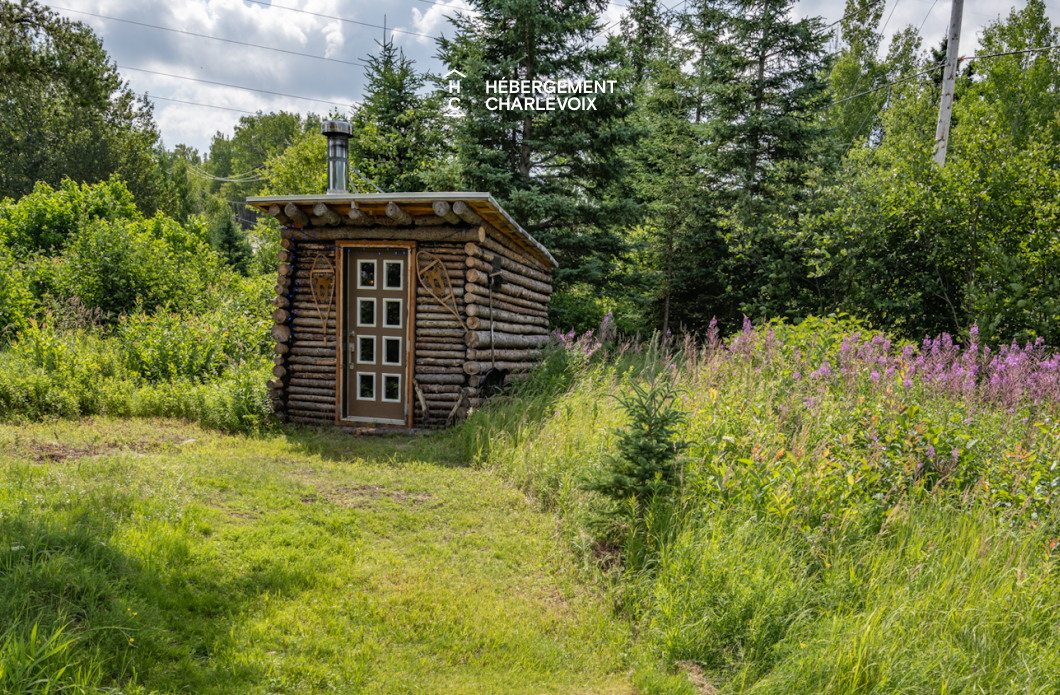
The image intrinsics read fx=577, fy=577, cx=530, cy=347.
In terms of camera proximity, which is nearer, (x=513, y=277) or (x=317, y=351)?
(x=317, y=351)

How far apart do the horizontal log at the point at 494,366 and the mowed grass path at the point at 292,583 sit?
2.47 metres

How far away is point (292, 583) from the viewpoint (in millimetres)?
3598

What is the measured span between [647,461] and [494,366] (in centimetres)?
482

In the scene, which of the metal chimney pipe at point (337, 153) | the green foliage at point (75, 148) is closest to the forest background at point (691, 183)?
the metal chimney pipe at point (337, 153)

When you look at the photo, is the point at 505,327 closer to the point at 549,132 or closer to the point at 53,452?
the point at 53,452

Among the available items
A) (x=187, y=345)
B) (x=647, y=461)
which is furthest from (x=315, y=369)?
(x=647, y=461)

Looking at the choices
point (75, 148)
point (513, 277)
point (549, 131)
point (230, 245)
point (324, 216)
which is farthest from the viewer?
point (75, 148)

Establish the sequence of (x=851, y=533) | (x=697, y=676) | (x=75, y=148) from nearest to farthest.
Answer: (x=697, y=676), (x=851, y=533), (x=75, y=148)

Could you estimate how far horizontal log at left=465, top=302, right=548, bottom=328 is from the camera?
314 inches

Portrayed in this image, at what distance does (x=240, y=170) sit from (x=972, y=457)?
73022 millimetres

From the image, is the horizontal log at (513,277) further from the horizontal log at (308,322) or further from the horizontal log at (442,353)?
the horizontal log at (308,322)

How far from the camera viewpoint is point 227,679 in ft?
8.75

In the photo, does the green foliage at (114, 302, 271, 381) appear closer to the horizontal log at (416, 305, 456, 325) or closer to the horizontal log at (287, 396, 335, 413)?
the horizontal log at (287, 396, 335, 413)

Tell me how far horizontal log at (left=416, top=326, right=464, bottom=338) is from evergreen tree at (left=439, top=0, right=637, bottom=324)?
19.3ft
